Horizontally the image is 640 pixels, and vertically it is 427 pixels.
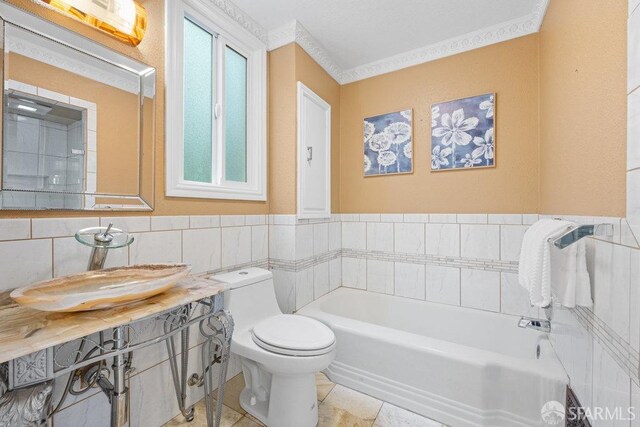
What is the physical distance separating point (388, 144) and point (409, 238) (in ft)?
2.81

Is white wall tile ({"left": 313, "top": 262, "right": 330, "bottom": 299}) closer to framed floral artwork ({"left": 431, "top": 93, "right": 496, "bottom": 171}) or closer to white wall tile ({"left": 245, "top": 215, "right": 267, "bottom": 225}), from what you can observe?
white wall tile ({"left": 245, "top": 215, "right": 267, "bottom": 225})

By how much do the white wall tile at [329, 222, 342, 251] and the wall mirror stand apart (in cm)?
151

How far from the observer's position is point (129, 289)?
91cm

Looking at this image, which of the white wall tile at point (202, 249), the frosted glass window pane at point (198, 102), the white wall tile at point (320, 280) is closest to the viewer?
the white wall tile at point (202, 249)

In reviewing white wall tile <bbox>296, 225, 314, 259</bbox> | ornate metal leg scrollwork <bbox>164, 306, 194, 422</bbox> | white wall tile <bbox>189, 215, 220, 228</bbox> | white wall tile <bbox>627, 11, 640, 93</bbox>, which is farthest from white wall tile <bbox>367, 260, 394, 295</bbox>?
white wall tile <bbox>627, 11, 640, 93</bbox>

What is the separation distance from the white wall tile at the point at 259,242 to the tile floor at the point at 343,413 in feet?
2.85

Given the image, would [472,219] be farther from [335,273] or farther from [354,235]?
[335,273]

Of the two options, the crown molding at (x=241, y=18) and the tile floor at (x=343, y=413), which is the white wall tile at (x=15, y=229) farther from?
the crown molding at (x=241, y=18)

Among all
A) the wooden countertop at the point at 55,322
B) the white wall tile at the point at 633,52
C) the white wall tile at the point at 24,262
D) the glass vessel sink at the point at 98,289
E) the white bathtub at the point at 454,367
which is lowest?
the white bathtub at the point at 454,367

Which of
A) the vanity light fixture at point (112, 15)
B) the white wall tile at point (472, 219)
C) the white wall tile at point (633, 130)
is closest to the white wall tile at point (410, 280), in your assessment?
the white wall tile at point (472, 219)

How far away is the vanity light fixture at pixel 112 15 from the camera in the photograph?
1111 millimetres

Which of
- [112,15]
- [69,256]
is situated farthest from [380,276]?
[112,15]

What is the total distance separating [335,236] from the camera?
2582 millimetres

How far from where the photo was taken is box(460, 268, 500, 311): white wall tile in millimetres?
1997
